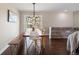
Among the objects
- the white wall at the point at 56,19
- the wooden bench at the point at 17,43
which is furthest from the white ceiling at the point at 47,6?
the wooden bench at the point at 17,43

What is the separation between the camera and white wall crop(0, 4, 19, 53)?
2.11 m

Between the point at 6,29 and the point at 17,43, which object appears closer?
the point at 17,43

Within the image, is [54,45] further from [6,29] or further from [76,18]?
[6,29]

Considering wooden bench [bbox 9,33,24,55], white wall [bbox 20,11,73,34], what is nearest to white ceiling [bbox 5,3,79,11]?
white wall [bbox 20,11,73,34]

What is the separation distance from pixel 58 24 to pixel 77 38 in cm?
45

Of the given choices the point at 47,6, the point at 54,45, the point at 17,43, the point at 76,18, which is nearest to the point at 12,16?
the point at 17,43

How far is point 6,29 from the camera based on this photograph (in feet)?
8.45

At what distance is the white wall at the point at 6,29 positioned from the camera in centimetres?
211

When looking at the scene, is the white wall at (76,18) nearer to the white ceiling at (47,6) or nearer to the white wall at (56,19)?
the white wall at (56,19)

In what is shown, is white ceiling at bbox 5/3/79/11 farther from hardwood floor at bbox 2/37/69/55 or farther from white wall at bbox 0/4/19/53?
hardwood floor at bbox 2/37/69/55

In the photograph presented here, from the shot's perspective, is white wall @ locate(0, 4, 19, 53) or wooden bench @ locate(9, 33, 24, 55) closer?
white wall @ locate(0, 4, 19, 53)

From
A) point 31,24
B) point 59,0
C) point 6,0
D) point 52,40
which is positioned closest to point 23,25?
point 31,24

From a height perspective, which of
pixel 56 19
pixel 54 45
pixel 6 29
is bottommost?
pixel 54 45

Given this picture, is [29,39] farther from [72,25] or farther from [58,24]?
[72,25]
